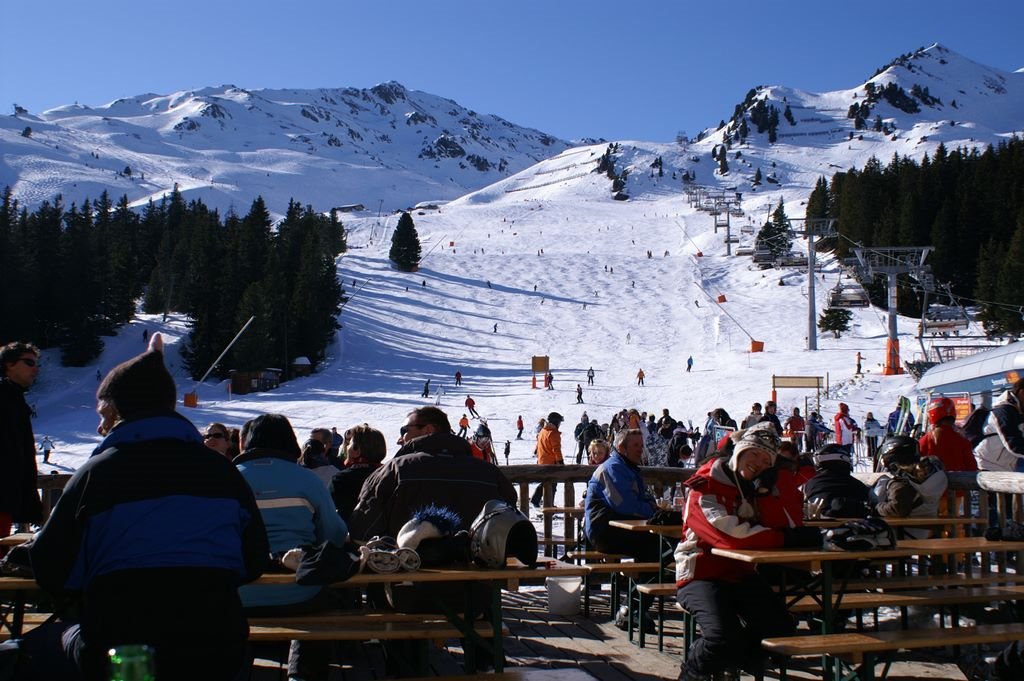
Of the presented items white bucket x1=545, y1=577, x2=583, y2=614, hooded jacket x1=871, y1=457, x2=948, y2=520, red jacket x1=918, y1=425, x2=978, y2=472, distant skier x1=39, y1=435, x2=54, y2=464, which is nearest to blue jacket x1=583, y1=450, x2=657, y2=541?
white bucket x1=545, y1=577, x2=583, y2=614

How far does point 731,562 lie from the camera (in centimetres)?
437

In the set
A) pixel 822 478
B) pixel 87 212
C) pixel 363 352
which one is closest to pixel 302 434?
pixel 363 352

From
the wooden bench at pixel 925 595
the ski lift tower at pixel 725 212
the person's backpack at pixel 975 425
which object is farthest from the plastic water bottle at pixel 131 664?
the ski lift tower at pixel 725 212

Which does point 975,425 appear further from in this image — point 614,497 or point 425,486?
point 425,486

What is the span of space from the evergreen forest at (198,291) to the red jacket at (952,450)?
40.9 m

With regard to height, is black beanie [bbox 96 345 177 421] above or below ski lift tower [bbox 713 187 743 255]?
below

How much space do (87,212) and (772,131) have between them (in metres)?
146

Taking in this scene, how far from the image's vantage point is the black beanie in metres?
2.92

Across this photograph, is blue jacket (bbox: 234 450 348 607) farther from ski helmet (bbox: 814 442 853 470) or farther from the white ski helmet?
ski helmet (bbox: 814 442 853 470)

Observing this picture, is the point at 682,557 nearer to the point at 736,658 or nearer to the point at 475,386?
the point at 736,658

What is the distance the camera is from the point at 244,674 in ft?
9.98

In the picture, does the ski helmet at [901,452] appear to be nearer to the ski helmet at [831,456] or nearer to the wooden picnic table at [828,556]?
the ski helmet at [831,456]

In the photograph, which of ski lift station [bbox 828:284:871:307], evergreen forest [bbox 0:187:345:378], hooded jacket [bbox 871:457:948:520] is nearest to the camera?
hooded jacket [bbox 871:457:948:520]

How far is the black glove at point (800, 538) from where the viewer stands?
434 centimetres
